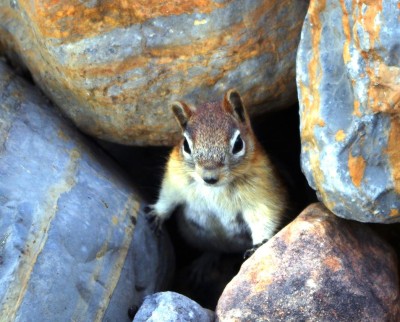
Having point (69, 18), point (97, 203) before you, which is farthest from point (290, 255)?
point (69, 18)

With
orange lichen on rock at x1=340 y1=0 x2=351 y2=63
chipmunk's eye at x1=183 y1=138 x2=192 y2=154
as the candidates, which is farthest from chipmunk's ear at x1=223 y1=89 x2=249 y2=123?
orange lichen on rock at x1=340 y1=0 x2=351 y2=63

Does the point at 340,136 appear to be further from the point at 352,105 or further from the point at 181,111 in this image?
the point at 181,111

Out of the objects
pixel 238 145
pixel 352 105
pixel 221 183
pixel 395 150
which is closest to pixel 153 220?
pixel 221 183

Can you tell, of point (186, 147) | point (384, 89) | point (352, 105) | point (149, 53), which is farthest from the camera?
point (186, 147)

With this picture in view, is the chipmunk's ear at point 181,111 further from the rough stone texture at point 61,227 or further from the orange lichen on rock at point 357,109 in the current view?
the orange lichen on rock at point 357,109

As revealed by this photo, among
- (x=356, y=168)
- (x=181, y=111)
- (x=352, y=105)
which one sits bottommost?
(x=181, y=111)

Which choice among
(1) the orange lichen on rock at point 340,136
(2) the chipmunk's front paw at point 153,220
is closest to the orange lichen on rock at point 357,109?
(1) the orange lichen on rock at point 340,136

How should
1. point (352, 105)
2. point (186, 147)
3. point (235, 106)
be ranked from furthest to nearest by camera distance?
1. point (186, 147)
2. point (235, 106)
3. point (352, 105)
